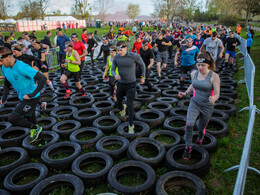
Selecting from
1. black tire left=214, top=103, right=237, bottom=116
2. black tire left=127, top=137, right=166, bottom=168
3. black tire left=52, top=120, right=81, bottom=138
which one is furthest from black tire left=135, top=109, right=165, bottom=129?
black tire left=214, top=103, right=237, bottom=116

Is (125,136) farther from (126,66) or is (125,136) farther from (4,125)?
(4,125)

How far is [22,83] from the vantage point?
429 cm

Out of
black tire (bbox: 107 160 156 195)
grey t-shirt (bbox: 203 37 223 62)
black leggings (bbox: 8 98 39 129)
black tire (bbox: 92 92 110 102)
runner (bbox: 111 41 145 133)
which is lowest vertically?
black tire (bbox: 107 160 156 195)

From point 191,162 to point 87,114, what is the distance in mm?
4048

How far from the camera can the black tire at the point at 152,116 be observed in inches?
231

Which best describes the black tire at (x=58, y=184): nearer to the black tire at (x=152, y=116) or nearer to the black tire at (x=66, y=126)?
the black tire at (x=66, y=126)

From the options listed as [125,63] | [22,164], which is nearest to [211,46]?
[125,63]

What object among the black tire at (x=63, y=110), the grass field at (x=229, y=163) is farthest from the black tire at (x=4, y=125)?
the grass field at (x=229, y=163)

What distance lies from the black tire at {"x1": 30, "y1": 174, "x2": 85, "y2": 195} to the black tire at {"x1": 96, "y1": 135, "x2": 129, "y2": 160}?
3.48 ft

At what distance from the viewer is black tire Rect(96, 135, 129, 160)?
4.51 metres

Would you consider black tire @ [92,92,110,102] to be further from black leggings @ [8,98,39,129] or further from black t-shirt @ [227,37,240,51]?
black t-shirt @ [227,37,240,51]

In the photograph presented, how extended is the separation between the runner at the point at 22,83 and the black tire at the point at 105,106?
2.61 metres

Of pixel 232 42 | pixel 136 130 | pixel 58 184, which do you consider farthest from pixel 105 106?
pixel 232 42

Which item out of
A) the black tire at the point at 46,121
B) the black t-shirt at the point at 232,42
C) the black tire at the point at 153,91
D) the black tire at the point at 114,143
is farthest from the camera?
the black t-shirt at the point at 232,42
